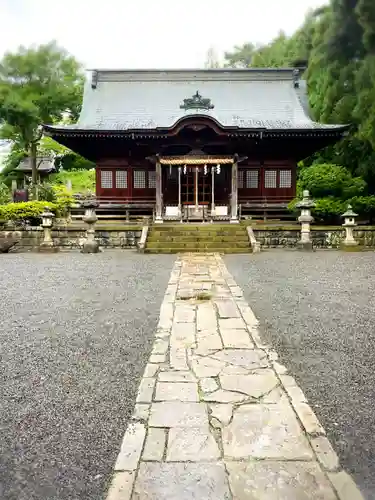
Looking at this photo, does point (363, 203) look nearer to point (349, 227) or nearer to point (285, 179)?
point (349, 227)

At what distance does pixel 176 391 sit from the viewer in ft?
9.45

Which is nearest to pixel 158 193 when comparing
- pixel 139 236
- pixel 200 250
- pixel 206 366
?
pixel 139 236

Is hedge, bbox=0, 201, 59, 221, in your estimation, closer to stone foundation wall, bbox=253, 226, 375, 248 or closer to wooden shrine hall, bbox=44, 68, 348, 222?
wooden shrine hall, bbox=44, 68, 348, 222

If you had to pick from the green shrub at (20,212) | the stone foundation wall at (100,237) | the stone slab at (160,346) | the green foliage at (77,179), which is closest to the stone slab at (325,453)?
the stone slab at (160,346)

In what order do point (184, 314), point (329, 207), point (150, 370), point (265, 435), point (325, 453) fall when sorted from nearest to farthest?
point (325, 453) → point (265, 435) → point (150, 370) → point (184, 314) → point (329, 207)

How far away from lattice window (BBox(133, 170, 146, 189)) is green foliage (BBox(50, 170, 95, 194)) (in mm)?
10769

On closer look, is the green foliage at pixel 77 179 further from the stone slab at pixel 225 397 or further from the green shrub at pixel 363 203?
the stone slab at pixel 225 397

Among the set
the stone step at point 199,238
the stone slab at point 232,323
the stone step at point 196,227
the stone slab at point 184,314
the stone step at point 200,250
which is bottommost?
the stone slab at point 232,323

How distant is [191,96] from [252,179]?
5.61 meters

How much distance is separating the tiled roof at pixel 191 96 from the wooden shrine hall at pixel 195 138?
50 millimetres

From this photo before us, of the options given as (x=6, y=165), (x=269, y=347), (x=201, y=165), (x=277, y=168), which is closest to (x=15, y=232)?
(x=201, y=165)

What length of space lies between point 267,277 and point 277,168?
11137 millimetres

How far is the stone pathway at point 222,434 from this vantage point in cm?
186

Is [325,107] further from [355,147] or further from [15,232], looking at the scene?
[15,232]
